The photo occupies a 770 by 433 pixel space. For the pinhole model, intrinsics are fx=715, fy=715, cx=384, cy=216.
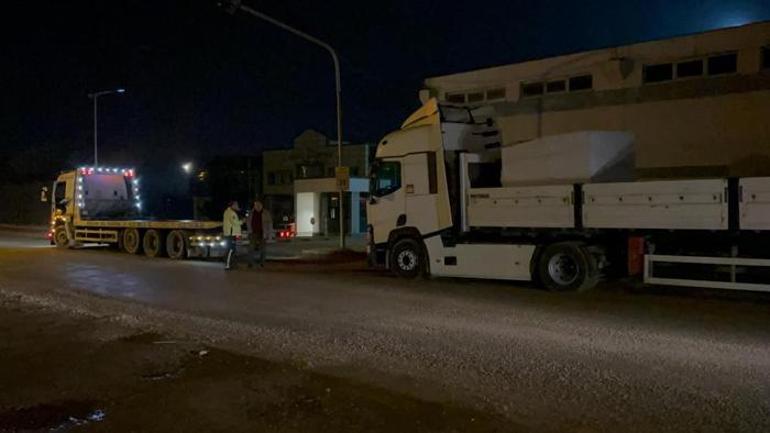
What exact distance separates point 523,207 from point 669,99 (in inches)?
452

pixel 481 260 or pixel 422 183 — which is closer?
pixel 481 260

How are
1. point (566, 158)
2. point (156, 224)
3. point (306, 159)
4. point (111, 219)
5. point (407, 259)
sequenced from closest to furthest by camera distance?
point (566, 158) → point (407, 259) → point (156, 224) → point (111, 219) → point (306, 159)

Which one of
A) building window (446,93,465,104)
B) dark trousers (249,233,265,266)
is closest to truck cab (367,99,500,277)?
dark trousers (249,233,265,266)

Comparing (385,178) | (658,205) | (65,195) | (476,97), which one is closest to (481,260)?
(385,178)

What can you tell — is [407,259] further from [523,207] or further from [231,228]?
[231,228]

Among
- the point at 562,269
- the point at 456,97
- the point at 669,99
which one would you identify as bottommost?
the point at 562,269

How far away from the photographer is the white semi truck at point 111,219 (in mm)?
21688

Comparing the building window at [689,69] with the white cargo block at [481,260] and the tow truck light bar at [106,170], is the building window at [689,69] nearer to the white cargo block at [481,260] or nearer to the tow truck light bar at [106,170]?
the white cargo block at [481,260]

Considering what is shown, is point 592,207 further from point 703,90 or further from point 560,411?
point 703,90

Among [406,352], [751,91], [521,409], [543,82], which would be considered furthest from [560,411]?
[543,82]

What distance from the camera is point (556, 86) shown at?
2588cm

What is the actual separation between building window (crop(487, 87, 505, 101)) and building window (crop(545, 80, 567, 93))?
1.85 meters

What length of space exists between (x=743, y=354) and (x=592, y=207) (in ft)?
17.3

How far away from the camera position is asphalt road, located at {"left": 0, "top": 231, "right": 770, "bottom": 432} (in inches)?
245
